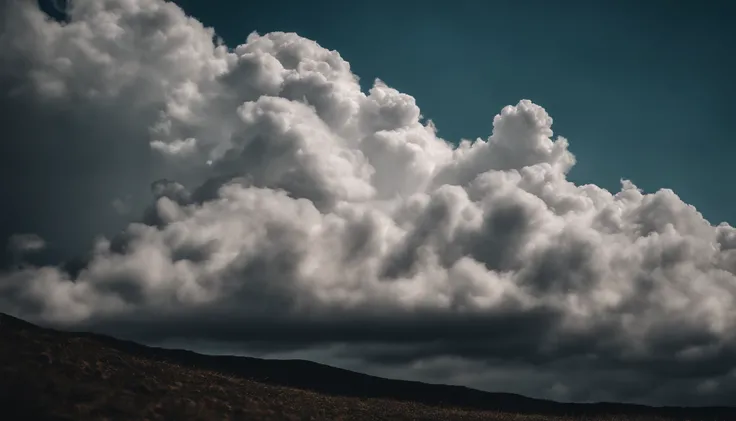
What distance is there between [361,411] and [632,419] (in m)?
40.8

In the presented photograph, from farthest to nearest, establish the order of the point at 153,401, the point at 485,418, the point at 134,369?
the point at 485,418, the point at 134,369, the point at 153,401

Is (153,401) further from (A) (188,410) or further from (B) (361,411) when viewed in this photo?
(B) (361,411)

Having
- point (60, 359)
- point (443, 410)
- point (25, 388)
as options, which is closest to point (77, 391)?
point (25, 388)

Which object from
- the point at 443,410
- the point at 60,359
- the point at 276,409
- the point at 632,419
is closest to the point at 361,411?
the point at 276,409

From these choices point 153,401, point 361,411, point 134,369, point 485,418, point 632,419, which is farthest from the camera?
point 632,419

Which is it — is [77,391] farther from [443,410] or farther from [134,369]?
[443,410]

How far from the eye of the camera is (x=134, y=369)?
3119 centimetres

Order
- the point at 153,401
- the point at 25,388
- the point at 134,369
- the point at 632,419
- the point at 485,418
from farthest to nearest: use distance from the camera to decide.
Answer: the point at 632,419 < the point at 485,418 < the point at 134,369 < the point at 153,401 < the point at 25,388

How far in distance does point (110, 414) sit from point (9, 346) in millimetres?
7004

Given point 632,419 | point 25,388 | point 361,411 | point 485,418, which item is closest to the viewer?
point 25,388

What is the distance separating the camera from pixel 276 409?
31203 mm

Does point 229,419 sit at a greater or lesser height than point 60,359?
lesser

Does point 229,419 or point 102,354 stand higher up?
point 102,354

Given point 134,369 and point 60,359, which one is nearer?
point 60,359
